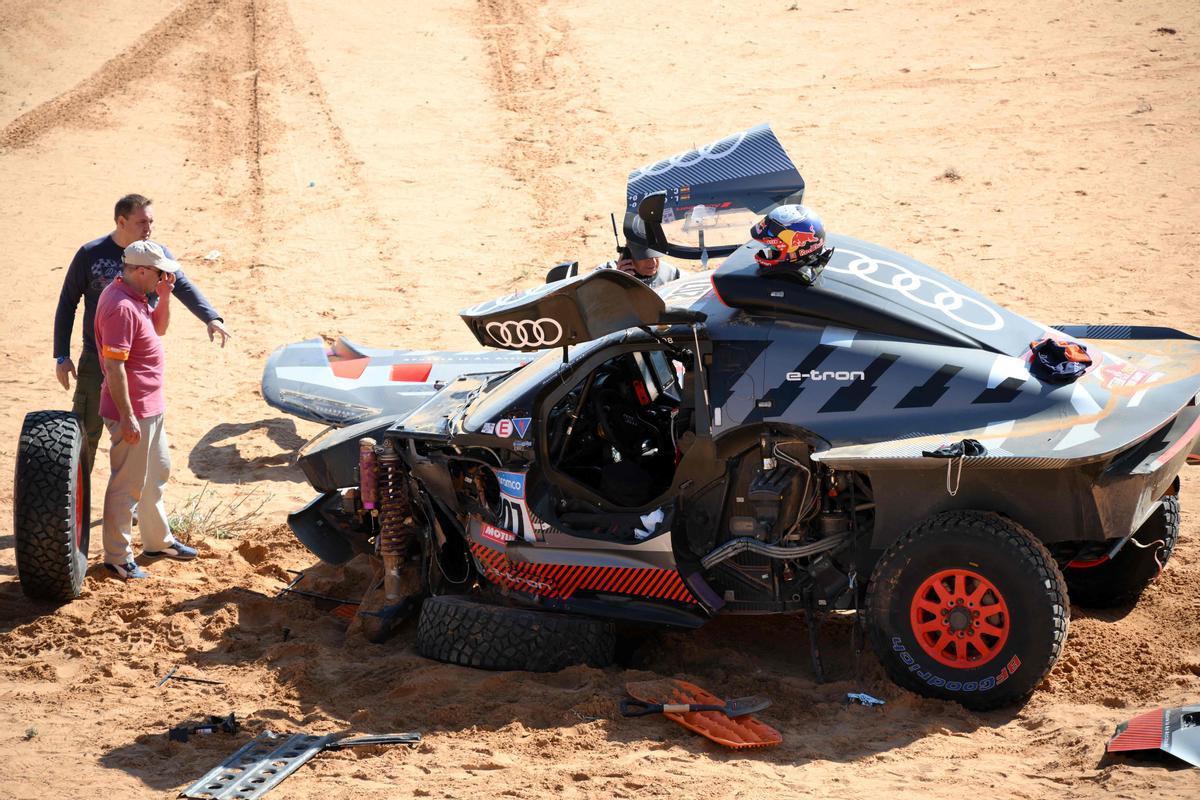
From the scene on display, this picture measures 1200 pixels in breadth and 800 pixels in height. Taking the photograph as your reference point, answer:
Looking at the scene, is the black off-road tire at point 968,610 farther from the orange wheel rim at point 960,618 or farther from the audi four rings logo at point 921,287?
the audi four rings logo at point 921,287

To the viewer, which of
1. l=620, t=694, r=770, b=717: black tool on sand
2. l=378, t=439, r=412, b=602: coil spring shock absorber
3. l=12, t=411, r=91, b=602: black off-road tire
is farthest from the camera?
l=12, t=411, r=91, b=602: black off-road tire

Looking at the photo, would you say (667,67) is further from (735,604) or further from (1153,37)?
(735,604)

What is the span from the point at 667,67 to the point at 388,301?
777 cm

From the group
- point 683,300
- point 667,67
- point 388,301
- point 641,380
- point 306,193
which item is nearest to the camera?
point 683,300

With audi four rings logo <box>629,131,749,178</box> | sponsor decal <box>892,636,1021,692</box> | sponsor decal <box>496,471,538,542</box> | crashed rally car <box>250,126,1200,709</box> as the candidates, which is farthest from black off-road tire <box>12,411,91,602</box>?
sponsor decal <box>892,636,1021,692</box>

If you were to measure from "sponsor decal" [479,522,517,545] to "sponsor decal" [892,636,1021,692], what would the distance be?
80.5 inches

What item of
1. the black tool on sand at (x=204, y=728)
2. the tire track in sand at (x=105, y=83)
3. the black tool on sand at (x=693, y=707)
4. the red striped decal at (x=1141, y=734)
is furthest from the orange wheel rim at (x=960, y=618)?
the tire track in sand at (x=105, y=83)

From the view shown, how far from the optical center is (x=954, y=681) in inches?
233

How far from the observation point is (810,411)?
20.1 feet

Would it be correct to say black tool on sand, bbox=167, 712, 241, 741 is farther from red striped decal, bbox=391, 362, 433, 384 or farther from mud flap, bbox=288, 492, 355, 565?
red striped decal, bbox=391, 362, 433, 384

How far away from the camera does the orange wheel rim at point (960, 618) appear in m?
5.79

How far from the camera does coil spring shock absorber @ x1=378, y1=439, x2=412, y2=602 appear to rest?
724cm

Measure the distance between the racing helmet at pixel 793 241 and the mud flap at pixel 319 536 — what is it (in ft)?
10.4

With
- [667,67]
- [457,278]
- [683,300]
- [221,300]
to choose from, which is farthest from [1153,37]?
[683,300]
